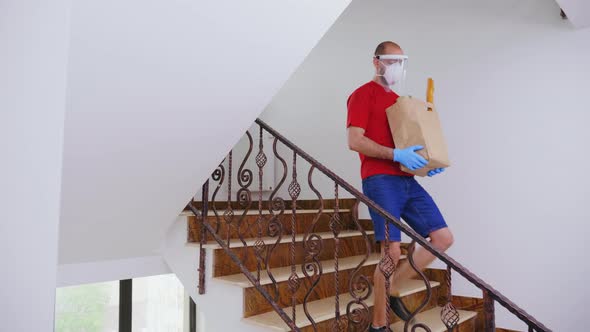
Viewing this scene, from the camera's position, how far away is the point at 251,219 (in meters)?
2.98

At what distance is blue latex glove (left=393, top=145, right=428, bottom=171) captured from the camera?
2.12 meters

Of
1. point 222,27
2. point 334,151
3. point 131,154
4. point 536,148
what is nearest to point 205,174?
point 131,154

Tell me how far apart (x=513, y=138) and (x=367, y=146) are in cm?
144

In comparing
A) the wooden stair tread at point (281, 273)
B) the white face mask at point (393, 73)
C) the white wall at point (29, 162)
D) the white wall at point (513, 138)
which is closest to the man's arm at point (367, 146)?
the white face mask at point (393, 73)

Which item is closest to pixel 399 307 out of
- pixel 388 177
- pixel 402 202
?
pixel 402 202

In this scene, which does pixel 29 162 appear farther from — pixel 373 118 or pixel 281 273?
pixel 281 273

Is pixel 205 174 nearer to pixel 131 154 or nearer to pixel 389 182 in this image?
pixel 131 154

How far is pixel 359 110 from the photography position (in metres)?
2.26

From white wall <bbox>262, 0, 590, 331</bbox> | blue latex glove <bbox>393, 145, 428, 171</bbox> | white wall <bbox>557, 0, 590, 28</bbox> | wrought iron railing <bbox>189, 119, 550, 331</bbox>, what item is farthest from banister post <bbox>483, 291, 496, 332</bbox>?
white wall <bbox>557, 0, 590, 28</bbox>

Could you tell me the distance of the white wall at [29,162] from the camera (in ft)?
1.94

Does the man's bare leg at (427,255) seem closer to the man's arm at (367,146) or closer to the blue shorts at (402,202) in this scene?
the blue shorts at (402,202)

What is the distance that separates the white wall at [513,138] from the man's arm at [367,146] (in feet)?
4.39

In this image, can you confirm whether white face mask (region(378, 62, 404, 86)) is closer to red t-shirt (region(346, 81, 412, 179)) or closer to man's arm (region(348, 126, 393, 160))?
red t-shirt (region(346, 81, 412, 179))

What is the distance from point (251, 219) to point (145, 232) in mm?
692
